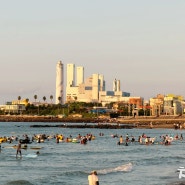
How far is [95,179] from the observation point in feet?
94.6

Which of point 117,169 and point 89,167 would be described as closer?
point 117,169

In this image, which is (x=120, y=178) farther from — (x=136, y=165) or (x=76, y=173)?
(x=136, y=165)

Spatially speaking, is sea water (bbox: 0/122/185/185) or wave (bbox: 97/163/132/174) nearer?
sea water (bbox: 0/122/185/185)

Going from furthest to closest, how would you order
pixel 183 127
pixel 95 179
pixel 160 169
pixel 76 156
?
1. pixel 183 127
2. pixel 76 156
3. pixel 160 169
4. pixel 95 179

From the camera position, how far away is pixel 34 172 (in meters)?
48.4

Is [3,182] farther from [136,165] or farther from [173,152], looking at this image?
[173,152]

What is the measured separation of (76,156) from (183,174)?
21.0 meters

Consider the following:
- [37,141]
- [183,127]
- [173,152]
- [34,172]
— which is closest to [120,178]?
[34,172]

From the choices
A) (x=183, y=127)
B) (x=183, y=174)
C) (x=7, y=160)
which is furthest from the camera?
(x=183, y=127)

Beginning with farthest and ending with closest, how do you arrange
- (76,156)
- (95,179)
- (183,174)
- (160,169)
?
1. (76,156)
2. (160,169)
3. (183,174)
4. (95,179)

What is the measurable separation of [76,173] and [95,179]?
19.1 meters

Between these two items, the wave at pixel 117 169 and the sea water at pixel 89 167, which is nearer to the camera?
the sea water at pixel 89 167

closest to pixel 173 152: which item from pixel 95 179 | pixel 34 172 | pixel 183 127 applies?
pixel 34 172

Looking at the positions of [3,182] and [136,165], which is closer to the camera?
[3,182]
